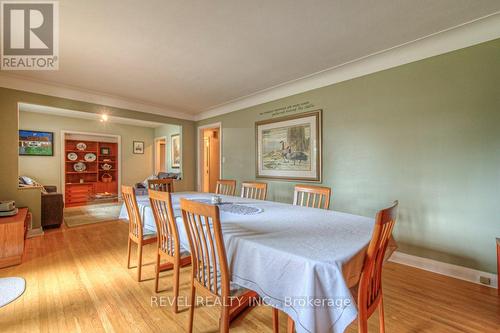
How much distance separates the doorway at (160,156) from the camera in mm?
7657

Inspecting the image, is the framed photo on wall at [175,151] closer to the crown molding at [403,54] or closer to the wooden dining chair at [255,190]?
the crown molding at [403,54]

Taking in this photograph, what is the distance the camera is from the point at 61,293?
200 cm

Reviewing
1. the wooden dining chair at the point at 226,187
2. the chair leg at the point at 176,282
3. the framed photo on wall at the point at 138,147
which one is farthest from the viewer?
the framed photo on wall at the point at 138,147

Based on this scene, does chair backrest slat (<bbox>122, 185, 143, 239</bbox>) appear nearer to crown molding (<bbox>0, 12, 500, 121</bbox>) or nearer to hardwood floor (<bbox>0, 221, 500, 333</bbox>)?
hardwood floor (<bbox>0, 221, 500, 333</bbox>)

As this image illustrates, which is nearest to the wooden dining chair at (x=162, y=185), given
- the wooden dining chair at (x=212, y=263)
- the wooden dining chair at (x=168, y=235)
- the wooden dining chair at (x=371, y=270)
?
the wooden dining chair at (x=168, y=235)

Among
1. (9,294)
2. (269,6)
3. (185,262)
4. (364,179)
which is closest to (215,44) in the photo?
(269,6)

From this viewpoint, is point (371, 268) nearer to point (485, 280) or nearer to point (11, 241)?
point (485, 280)

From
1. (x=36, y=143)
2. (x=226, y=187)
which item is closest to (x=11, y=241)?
(x=226, y=187)

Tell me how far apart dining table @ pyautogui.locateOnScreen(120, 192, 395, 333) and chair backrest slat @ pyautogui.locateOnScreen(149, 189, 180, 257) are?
0.08m

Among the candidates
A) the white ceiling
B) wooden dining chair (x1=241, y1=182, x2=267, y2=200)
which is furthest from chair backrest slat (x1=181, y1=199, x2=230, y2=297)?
the white ceiling

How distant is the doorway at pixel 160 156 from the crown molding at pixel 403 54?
493 centimetres

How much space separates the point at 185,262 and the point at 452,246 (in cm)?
258

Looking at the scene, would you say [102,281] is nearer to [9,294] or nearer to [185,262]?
[9,294]

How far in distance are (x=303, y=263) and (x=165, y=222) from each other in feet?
4.04
